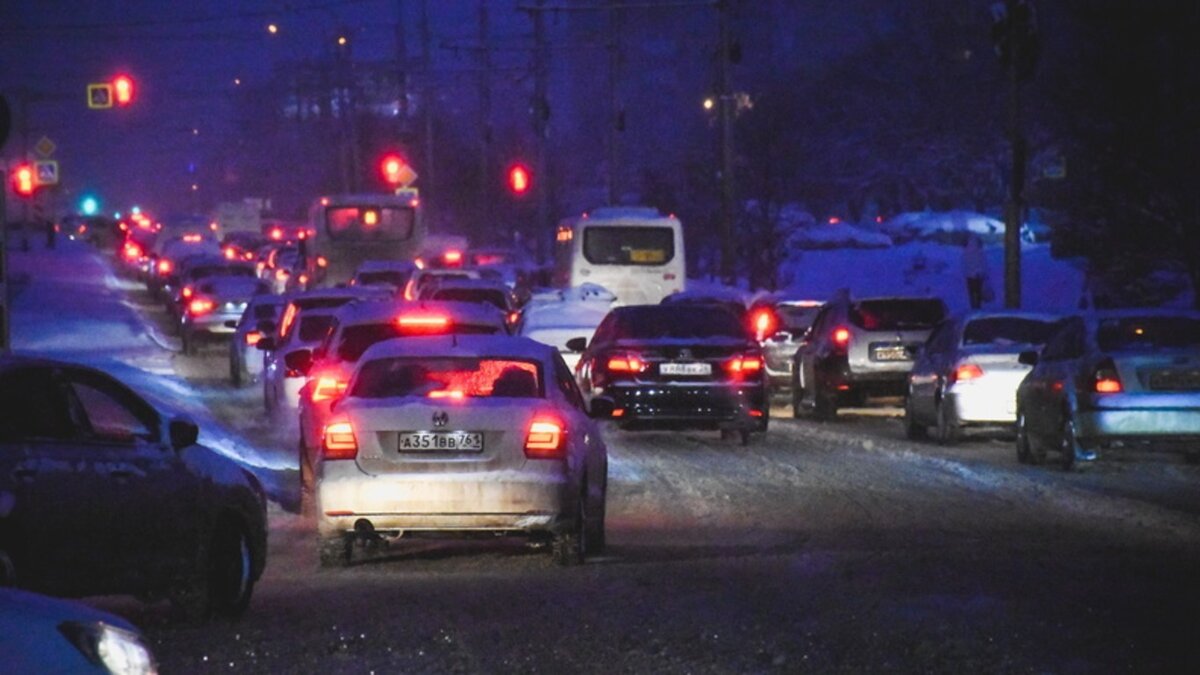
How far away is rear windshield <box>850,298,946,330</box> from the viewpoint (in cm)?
2723

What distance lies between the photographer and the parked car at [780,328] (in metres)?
31.2

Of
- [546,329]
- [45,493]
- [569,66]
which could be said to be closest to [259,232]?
[569,66]

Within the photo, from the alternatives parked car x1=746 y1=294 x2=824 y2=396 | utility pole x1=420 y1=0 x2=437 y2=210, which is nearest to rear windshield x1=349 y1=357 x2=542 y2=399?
parked car x1=746 y1=294 x2=824 y2=396

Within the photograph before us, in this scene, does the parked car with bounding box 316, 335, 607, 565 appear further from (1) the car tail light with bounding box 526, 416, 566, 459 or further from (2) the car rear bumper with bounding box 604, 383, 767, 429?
(2) the car rear bumper with bounding box 604, 383, 767, 429

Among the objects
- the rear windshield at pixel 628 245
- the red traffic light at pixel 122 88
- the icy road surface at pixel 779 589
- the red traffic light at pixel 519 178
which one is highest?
the red traffic light at pixel 122 88

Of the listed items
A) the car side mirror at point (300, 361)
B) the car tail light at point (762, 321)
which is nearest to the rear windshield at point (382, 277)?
the car tail light at point (762, 321)

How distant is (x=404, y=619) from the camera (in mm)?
10289

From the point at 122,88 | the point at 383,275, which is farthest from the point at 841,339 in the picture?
the point at 383,275

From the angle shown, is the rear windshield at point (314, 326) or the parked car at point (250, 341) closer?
the rear windshield at point (314, 326)

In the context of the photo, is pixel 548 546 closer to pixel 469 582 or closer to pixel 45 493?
pixel 469 582

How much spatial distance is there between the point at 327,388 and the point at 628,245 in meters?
25.8

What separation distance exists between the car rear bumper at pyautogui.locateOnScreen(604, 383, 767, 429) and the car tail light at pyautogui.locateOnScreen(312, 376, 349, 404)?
5740 mm

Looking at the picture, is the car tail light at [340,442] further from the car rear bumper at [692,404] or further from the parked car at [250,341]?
the parked car at [250,341]

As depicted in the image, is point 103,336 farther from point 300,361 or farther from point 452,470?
point 452,470
